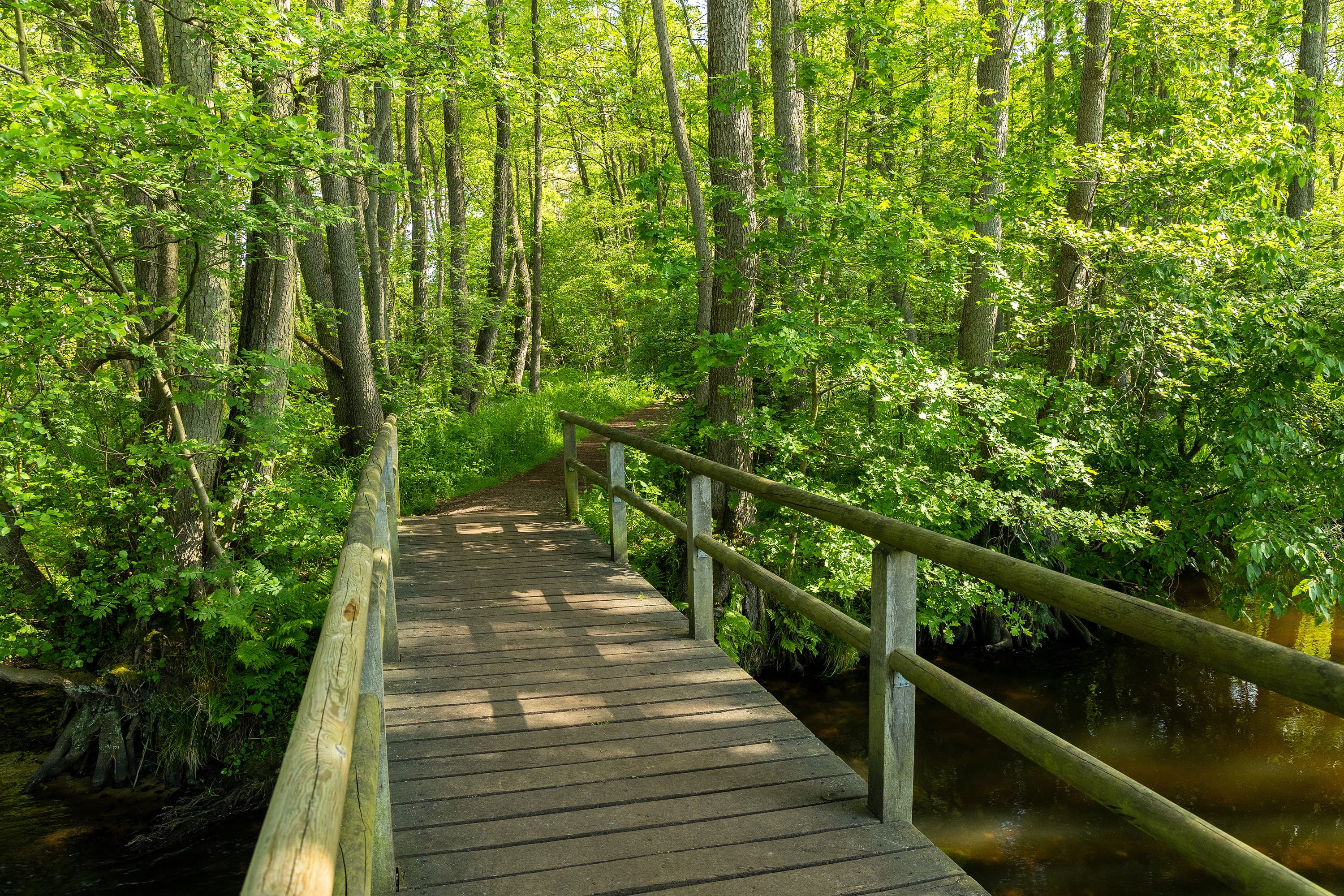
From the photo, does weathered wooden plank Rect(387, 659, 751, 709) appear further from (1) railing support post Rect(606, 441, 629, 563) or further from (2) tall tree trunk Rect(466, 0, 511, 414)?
(2) tall tree trunk Rect(466, 0, 511, 414)

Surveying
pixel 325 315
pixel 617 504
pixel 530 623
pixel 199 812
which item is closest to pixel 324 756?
pixel 530 623

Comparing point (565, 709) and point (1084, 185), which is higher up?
point (1084, 185)

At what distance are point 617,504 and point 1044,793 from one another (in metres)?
4.47

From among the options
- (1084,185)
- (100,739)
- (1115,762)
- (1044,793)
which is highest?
(1084,185)

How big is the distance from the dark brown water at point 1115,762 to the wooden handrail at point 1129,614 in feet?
14.3

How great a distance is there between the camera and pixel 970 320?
1081cm

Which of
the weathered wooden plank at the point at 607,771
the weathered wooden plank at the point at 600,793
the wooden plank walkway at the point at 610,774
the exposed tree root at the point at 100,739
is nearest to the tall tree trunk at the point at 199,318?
the exposed tree root at the point at 100,739

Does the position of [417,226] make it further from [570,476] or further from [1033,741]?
[1033,741]

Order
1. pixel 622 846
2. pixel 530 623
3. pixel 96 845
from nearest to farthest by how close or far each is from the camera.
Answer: pixel 622 846 → pixel 530 623 → pixel 96 845

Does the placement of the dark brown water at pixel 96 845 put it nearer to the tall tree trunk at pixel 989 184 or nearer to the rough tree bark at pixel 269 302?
the rough tree bark at pixel 269 302

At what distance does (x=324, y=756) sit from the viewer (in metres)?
1.37

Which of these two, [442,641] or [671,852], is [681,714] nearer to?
[671,852]

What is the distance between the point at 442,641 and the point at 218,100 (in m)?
4.43

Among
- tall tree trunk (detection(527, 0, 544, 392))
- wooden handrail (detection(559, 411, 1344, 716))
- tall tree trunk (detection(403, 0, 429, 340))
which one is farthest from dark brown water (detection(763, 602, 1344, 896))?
tall tree trunk (detection(527, 0, 544, 392))
